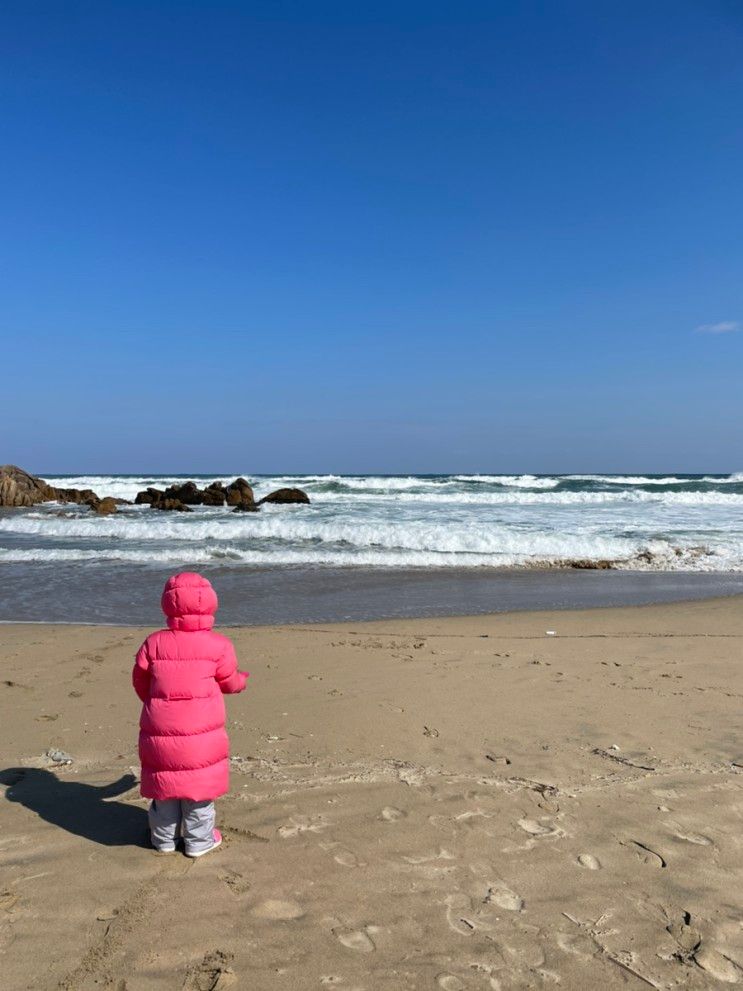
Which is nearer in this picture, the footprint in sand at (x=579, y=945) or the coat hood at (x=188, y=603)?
the footprint in sand at (x=579, y=945)

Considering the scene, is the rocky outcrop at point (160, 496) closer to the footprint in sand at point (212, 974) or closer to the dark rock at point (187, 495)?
the dark rock at point (187, 495)

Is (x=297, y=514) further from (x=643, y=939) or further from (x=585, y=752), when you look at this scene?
(x=643, y=939)

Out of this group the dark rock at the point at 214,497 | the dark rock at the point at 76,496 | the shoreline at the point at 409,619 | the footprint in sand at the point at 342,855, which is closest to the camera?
the footprint in sand at the point at 342,855

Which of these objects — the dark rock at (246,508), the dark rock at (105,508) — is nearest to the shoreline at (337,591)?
the dark rock at (246,508)

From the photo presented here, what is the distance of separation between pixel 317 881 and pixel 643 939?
3.92 ft

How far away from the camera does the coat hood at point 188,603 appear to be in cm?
291

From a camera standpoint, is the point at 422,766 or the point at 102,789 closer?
the point at 102,789

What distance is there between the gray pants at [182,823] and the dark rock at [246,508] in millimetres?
21040

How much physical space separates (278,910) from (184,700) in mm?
879

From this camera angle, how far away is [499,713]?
4.70 metres

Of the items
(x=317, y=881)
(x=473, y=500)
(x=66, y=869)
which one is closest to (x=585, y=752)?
(x=317, y=881)

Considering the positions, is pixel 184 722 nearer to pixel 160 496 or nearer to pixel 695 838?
pixel 695 838

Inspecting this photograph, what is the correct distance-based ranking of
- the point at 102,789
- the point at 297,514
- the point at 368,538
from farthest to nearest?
1. the point at 297,514
2. the point at 368,538
3. the point at 102,789

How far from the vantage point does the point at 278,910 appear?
249 centimetres
